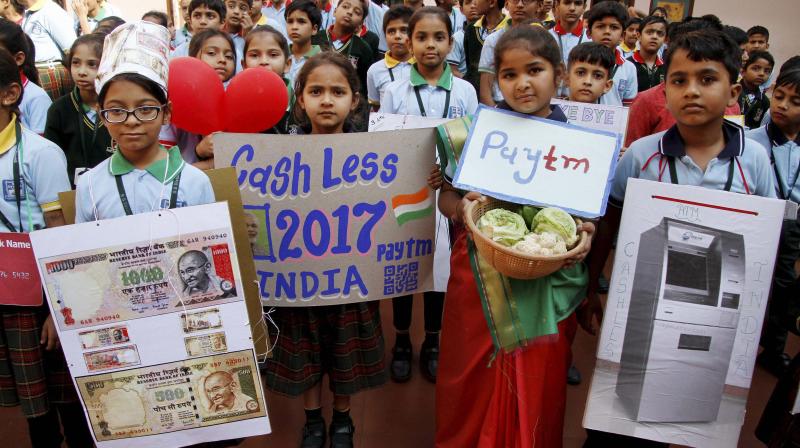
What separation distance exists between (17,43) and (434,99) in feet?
7.93

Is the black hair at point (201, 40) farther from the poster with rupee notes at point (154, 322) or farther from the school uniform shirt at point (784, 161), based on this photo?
the school uniform shirt at point (784, 161)

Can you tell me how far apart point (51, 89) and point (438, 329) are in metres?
3.91

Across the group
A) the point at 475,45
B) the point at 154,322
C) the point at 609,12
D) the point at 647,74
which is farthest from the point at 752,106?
the point at 154,322

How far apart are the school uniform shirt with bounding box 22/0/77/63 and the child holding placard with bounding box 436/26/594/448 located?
3.96 meters

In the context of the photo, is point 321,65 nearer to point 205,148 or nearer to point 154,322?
point 205,148

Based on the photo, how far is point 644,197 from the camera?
1.79 meters

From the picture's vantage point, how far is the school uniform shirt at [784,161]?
291cm

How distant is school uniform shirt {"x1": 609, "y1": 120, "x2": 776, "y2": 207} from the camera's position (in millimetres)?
1891

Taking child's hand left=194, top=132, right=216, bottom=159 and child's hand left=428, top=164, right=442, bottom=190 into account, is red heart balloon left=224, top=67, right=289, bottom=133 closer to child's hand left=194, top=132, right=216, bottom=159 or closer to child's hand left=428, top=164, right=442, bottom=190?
child's hand left=194, top=132, right=216, bottom=159

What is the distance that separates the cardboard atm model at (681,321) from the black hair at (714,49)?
0.55 meters

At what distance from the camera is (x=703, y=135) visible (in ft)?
6.26

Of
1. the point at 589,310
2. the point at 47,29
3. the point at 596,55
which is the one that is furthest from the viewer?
the point at 47,29

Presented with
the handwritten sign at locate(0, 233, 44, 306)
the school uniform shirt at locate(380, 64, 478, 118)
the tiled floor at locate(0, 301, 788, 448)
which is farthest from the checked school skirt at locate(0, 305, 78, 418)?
the school uniform shirt at locate(380, 64, 478, 118)

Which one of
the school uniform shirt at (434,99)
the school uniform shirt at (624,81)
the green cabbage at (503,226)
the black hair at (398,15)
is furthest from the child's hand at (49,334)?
the school uniform shirt at (624,81)
